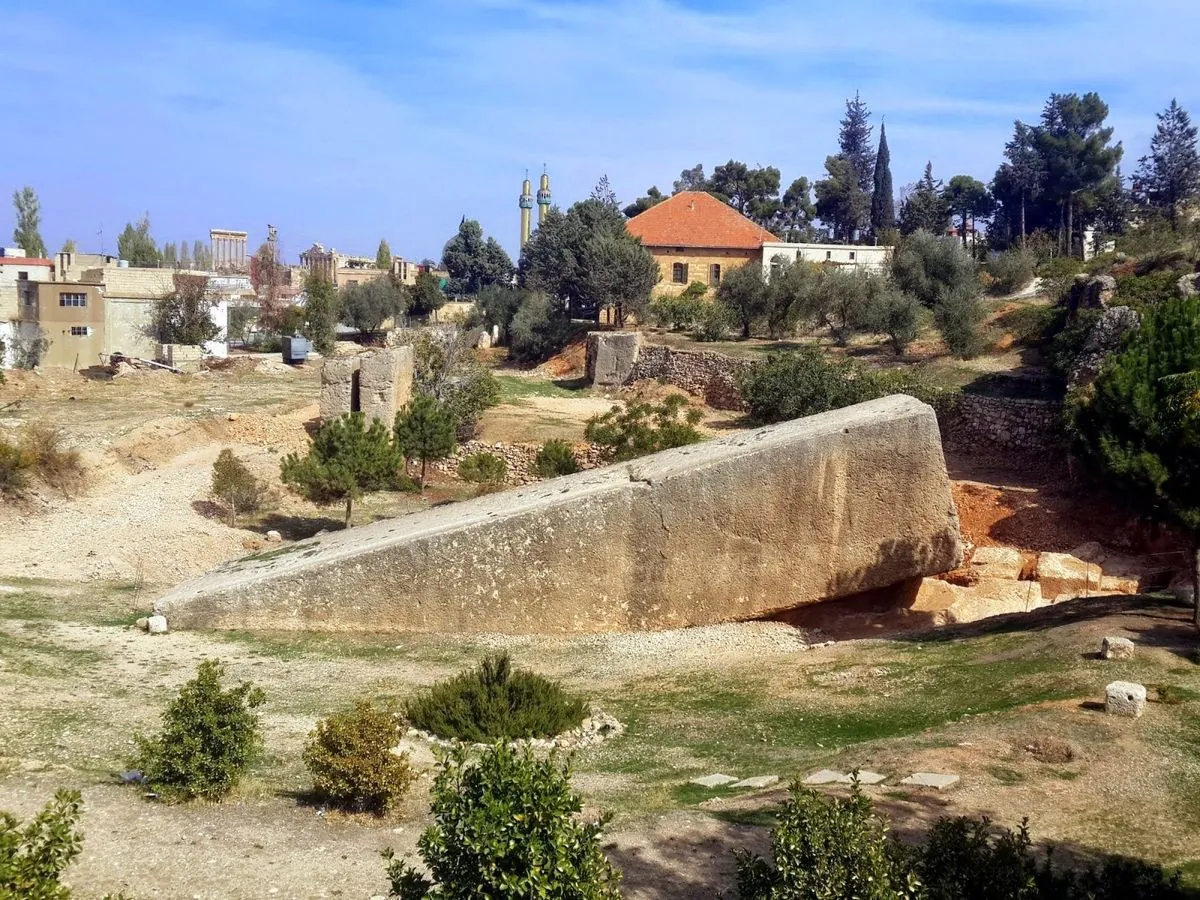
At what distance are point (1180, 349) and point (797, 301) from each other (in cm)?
1953

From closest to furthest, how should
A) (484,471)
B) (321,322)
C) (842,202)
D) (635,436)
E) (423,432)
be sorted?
(635,436) → (484,471) → (423,432) → (321,322) → (842,202)

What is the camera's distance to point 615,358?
35000 mm

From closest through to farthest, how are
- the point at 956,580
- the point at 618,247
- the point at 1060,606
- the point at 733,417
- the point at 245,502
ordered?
the point at 1060,606 → the point at 956,580 → the point at 245,502 → the point at 733,417 → the point at 618,247

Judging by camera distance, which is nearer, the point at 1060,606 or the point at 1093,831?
the point at 1093,831

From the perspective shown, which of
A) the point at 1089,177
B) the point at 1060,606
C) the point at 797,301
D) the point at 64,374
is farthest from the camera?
the point at 1089,177

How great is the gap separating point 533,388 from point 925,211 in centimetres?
3518

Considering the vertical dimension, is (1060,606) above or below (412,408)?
below

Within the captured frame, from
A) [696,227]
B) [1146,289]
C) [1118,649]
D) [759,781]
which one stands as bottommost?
[759,781]

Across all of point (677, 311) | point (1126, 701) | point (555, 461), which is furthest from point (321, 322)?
point (1126, 701)

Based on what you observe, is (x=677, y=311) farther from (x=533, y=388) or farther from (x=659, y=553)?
(x=659, y=553)

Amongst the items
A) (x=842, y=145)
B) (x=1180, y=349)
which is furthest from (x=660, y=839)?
(x=842, y=145)

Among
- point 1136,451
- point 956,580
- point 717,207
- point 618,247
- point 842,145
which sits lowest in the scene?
point 956,580

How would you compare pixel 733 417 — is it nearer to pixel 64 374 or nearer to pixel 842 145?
pixel 64 374

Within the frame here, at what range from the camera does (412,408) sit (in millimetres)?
21047
